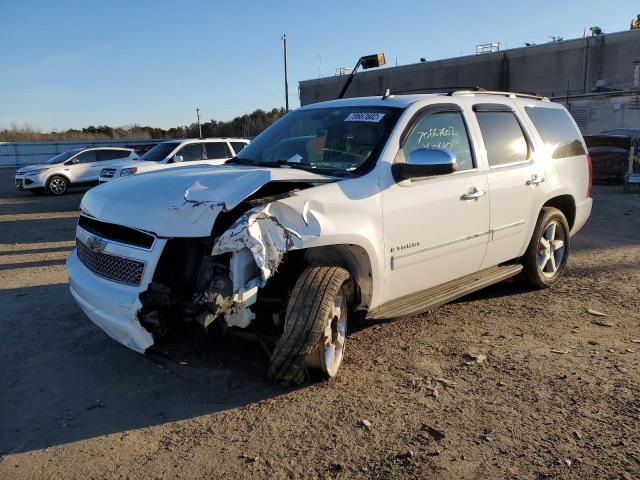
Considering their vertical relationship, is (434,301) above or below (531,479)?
above

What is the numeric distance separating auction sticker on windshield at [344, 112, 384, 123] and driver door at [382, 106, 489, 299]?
0.28m

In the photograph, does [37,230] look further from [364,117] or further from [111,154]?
[111,154]

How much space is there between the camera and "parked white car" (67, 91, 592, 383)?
310 cm

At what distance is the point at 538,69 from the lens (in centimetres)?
4081

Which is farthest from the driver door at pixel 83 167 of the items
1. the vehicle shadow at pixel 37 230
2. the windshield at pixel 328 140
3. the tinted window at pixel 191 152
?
the windshield at pixel 328 140

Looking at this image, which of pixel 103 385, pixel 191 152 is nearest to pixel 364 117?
pixel 103 385

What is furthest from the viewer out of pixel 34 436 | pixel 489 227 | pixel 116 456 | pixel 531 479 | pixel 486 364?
pixel 489 227

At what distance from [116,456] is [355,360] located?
68.4 inches

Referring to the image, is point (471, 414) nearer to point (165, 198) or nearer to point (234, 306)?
point (234, 306)

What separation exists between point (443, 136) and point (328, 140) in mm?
935

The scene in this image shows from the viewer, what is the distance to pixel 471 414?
10.4 feet

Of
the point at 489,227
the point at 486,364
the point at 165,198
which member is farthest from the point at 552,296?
the point at 165,198

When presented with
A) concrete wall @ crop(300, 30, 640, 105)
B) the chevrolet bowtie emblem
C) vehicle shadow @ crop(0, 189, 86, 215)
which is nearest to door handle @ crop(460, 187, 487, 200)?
the chevrolet bowtie emblem

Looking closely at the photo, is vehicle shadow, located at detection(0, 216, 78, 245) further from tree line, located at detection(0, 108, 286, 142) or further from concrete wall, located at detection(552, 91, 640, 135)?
tree line, located at detection(0, 108, 286, 142)
